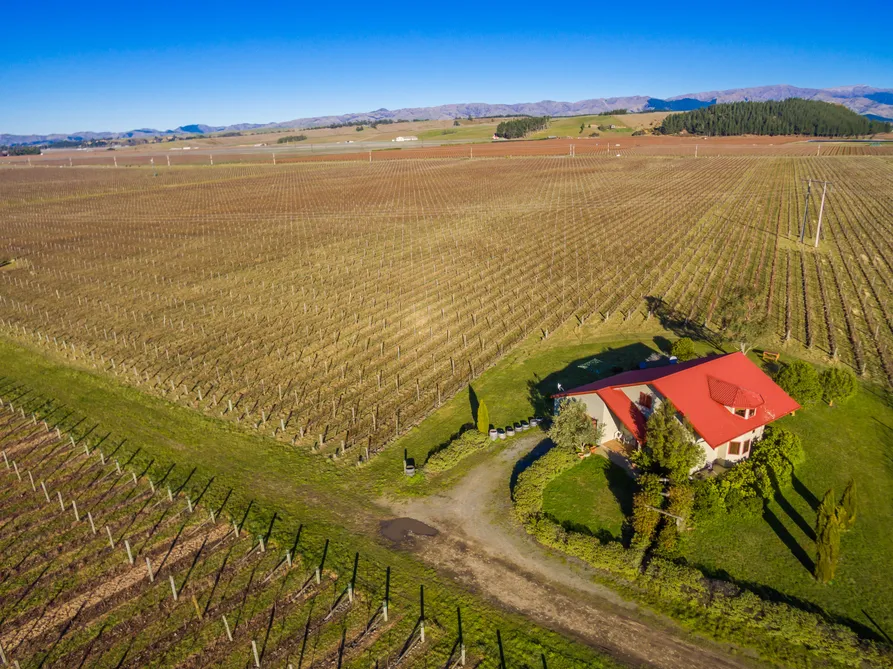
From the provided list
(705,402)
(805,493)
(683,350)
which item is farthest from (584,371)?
(805,493)

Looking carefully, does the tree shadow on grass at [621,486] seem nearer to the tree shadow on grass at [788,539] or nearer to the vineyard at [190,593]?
the tree shadow on grass at [788,539]

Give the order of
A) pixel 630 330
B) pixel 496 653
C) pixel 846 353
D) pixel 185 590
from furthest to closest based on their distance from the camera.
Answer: pixel 630 330, pixel 846 353, pixel 185 590, pixel 496 653

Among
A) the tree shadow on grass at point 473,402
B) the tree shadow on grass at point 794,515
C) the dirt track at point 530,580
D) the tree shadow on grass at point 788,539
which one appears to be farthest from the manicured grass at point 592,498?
the tree shadow on grass at point 473,402

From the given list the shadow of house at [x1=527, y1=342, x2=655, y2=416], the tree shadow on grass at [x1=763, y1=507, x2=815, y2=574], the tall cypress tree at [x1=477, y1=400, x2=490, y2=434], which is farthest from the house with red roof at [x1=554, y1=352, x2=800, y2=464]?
the tall cypress tree at [x1=477, y1=400, x2=490, y2=434]

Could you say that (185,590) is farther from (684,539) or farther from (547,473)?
(684,539)

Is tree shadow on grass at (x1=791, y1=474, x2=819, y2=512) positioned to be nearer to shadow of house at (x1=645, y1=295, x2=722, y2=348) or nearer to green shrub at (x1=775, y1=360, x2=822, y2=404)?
green shrub at (x1=775, y1=360, x2=822, y2=404)

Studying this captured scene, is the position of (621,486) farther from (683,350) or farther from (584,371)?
(683,350)

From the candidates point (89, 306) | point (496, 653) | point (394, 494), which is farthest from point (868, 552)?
point (89, 306)
